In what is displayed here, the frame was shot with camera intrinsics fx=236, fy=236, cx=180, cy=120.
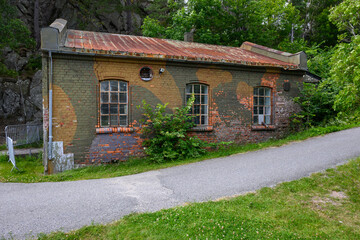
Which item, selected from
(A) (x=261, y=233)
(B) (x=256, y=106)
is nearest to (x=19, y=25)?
(B) (x=256, y=106)

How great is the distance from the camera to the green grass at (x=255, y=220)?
336 centimetres

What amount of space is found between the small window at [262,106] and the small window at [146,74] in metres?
4.98

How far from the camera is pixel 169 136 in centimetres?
827

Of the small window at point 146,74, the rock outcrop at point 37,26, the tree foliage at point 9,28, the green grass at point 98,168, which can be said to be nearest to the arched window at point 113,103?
the small window at point 146,74

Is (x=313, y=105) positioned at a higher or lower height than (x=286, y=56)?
lower

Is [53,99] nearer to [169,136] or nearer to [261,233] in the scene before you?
[169,136]

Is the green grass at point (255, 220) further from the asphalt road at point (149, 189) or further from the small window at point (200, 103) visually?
the small window at point (200, 103)

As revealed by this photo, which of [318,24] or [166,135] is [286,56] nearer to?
[166,135]

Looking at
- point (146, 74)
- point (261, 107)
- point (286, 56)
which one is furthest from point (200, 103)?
point (286, 56)

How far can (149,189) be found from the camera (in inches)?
211

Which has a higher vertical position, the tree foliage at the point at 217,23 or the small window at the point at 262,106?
the tree foliage at the point at 217,23

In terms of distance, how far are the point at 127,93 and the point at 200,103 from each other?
3014mm

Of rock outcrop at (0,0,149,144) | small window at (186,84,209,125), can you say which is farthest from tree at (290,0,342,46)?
small window at (186,84,209,125)

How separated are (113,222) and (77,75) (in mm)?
5756
